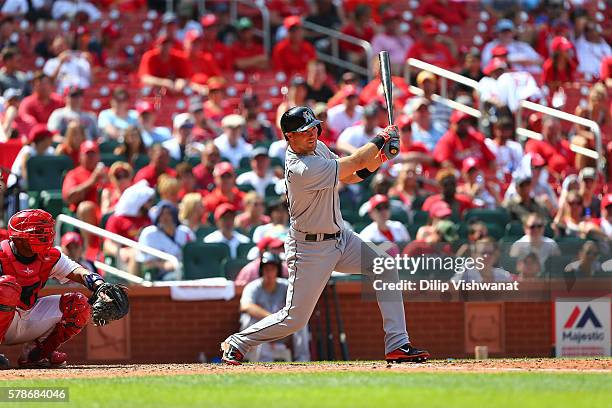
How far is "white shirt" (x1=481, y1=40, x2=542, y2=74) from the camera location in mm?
19781

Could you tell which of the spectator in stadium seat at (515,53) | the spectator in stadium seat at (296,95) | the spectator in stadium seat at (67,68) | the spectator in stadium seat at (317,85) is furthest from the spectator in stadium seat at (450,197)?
the spectator in stadium seat at (67,68)

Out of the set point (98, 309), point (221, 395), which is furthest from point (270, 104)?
point (221, 395)

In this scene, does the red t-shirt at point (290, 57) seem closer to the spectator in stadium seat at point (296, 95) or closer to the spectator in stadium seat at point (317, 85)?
the spectator in stadium seat at point (317, 85)

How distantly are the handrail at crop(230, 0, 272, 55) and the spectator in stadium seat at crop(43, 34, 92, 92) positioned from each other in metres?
2.89

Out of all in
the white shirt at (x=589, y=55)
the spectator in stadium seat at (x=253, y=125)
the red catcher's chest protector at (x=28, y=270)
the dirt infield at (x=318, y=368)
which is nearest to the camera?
the dirt infield at (x=318, y=368)

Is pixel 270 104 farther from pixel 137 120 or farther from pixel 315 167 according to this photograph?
pixel 315 167

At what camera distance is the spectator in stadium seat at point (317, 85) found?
17.6 metres

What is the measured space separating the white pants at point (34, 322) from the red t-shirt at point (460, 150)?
23.4 ft

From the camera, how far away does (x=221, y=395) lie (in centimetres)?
799

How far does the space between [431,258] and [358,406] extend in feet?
20.7

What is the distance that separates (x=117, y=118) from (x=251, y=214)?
2.86 metres

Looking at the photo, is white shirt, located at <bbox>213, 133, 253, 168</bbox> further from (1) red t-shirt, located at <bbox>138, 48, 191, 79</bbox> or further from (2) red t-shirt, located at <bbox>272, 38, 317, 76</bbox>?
(2) red t-shirt, located at <bbox>272, 38, 317, 76</bbox>

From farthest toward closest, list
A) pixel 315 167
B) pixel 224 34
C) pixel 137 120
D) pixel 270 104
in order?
pixel 224 34 < pixel 270 104 < pixel 137 120 < pixel 315 167

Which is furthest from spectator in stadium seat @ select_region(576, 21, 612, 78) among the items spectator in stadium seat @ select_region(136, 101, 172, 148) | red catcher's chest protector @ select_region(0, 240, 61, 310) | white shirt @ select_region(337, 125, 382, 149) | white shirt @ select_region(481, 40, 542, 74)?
red catcher's chest protector @ select_region(0, 240, 61, 310)
